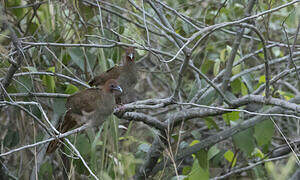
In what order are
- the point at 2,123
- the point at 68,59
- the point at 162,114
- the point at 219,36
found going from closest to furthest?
the point at 68,59 → the point at 2,123 → the point at 162,114 → the point at 219,36

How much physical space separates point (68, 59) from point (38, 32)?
18.5 inches

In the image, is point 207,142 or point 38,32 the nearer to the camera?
point 207,142

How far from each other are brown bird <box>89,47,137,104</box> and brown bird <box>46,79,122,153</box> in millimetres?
624

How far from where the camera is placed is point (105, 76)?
3.77 meters

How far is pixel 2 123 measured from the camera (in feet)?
14.7

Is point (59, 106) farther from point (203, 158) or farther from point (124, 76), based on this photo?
point (203, 158)

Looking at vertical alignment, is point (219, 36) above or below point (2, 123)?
above

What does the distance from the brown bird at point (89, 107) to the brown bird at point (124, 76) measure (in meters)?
0.62

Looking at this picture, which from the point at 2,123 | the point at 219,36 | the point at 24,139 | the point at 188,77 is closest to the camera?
the point at 24,139

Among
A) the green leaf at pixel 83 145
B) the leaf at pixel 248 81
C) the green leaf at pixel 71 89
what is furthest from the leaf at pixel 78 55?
the leaf at pixel 248 81

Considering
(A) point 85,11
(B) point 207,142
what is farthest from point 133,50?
(B) point 207,142

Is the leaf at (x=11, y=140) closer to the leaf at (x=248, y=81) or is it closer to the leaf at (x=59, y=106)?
the leaf at (x=59, y=106)

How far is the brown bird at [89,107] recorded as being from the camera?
272cm

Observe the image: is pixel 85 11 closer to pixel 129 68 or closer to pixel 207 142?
pixel 129 68
